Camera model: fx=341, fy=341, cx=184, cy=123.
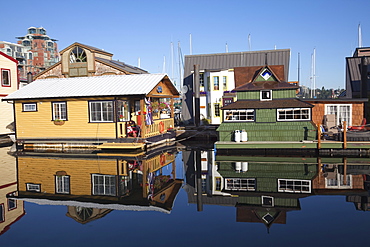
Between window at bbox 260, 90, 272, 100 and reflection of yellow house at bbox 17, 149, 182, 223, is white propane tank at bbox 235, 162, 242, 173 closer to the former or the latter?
reflection of yellow house at bbox 17, 149, 182, 223

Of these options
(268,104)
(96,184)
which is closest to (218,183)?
(96,184)

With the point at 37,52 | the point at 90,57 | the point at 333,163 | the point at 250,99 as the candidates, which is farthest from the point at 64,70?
the point at 37,52

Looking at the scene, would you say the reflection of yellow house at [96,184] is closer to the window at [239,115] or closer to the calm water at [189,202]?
the calm water at [189,202]

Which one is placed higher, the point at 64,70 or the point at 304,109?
the point at 64,70

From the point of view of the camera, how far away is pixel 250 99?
1952 centimetres

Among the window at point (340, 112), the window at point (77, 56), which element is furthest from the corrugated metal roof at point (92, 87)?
the window at point (340, 112)

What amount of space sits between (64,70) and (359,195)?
30522mm

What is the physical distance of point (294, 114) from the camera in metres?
18.5

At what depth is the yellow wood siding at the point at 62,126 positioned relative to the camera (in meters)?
21.1

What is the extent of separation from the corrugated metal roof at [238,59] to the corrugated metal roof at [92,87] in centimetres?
1210

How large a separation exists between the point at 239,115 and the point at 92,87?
986 centimetres

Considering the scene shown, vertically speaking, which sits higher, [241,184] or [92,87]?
[92,87]

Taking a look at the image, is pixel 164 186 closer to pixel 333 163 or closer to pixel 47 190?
pixel 47 190

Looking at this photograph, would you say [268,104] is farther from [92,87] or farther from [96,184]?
[92,87]
